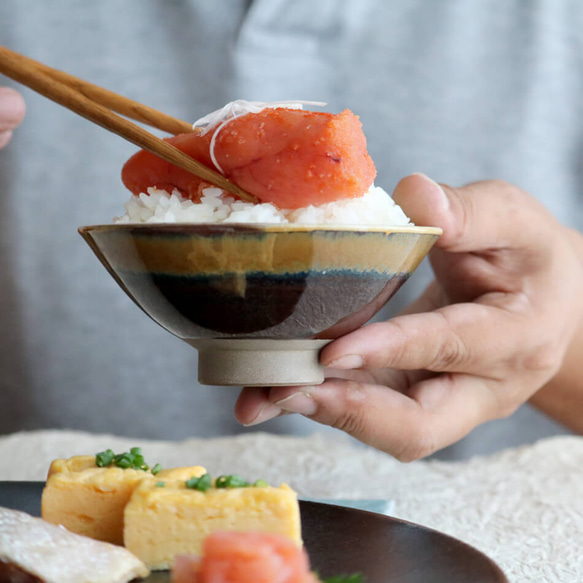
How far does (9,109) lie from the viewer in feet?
3.54

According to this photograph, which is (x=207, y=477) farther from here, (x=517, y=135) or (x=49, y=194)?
(x=517, y=135)

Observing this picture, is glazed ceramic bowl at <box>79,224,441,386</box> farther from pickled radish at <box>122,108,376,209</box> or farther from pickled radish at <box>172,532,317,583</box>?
pickled radish at <box>172,532,317,583</box>

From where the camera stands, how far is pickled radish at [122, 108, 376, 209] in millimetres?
674

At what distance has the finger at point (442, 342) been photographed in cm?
84

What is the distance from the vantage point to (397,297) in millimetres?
1820

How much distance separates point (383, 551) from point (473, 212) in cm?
52

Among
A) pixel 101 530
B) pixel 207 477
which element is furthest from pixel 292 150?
pixel 101 530

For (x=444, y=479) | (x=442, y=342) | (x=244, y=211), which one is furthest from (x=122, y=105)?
(x=444, y=479)

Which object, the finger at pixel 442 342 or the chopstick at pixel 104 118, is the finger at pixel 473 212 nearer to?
the finger at pixel 442 342

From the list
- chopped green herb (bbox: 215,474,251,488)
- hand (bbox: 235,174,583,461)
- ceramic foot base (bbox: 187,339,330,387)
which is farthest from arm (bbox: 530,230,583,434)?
chopped green herb (bbox: 215,474,251,488)

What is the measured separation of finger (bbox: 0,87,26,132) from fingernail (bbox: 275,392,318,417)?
609 mm

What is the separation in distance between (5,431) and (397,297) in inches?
42.5

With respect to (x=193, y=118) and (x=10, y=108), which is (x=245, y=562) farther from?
(x=193, y=118)

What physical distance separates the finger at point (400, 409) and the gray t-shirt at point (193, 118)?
732 mm
